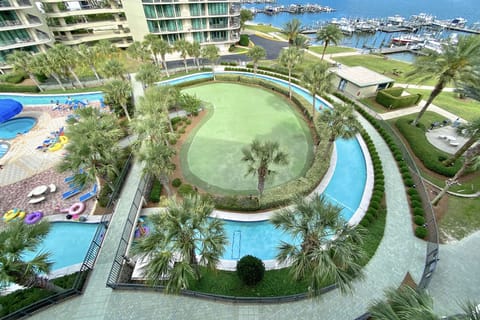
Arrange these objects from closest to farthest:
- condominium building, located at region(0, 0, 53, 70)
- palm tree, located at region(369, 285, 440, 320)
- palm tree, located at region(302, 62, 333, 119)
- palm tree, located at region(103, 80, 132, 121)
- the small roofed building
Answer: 1. palm tree, located at region(369, 285, 440, 320)
2. palm tree, located at region(302, 62, 333, 119)
3. palm tree, located at region(103, 80, 132, 121)
4. the small roofed building
5. condominium building, located at region(0, 0, 53, 70)

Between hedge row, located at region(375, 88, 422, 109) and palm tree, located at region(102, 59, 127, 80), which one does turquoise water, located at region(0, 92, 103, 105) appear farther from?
hedge row, located at region(375, 88, 422, 109)

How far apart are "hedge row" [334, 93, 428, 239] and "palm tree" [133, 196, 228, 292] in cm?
Answer: 1656

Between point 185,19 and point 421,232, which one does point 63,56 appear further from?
point 421,232

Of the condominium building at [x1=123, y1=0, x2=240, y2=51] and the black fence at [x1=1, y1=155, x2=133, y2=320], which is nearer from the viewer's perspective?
the black fence at [x1=1, y1=155, x2=133, y2=320]

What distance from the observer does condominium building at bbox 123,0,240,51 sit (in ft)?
155

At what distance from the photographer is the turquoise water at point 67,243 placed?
15.2 meters

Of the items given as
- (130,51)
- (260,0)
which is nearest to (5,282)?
(130,51)

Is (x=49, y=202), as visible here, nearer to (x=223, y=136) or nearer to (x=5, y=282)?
(x=5, y=282)

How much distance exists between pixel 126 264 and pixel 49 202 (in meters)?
11.5

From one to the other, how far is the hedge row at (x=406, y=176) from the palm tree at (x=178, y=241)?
54.3 ft

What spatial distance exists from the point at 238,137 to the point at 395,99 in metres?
25.5

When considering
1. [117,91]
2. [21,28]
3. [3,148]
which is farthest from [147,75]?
[21,28]

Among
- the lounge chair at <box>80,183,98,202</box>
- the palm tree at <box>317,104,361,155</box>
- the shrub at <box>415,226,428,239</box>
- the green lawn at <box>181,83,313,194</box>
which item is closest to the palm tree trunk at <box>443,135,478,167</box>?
the shrub at <box>415,226,428,239</box>

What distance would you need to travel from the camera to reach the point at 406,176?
20.4m
